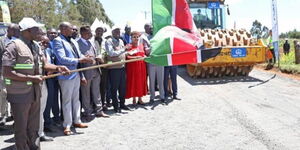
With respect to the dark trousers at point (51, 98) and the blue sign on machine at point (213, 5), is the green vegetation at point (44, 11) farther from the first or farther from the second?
the dark trousers at point (51, 98)

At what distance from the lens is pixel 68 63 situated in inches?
207

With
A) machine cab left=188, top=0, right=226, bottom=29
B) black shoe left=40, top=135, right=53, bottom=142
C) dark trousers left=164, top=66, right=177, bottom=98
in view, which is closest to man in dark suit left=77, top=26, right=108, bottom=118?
black shoe left=40, top=135, right=53, bottom=142

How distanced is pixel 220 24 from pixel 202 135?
9292 millimetres

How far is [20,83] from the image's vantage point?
12.6 ft

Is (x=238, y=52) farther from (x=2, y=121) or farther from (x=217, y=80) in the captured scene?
(x=2, y=121)

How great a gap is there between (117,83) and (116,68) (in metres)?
0.33

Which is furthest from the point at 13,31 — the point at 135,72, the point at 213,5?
the point at 213,5

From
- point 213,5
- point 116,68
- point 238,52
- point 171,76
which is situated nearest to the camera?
point 116,68

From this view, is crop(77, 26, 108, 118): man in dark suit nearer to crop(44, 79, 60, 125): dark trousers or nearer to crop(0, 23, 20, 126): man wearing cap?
crop(44, 79, 60, 125): dark trousers

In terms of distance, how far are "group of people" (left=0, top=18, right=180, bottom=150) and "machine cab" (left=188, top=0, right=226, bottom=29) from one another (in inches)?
226

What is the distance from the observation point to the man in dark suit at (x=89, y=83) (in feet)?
19.5

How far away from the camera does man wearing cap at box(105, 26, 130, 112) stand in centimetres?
657

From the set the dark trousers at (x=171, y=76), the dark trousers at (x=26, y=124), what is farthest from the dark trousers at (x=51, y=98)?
the dark trousers at (x=171, y=76)

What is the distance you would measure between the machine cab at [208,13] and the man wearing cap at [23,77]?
1003cm
